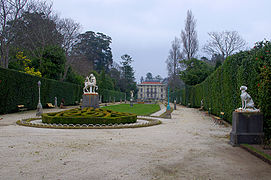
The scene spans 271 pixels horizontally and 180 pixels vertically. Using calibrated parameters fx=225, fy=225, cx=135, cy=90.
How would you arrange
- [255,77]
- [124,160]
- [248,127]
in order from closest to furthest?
[124,160] → [248,127] → [255,77]

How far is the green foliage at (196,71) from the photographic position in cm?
3400

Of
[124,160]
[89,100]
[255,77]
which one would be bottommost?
[124,160]

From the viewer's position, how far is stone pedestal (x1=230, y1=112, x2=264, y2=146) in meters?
6.21

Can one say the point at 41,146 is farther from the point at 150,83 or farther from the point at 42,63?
the point at 150,83

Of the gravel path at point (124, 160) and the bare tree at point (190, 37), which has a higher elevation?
the bare tree at point (190, 37)

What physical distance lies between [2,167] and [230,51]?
36.3 metres

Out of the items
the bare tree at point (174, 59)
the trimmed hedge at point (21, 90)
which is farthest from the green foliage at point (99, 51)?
the trimmed hedge at point (21, 90)

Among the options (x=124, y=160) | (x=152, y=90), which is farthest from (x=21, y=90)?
(x=152, y=90)

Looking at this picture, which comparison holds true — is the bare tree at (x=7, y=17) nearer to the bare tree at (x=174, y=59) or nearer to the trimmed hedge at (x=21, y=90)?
the trimmed hedge at (x=21, y=90)

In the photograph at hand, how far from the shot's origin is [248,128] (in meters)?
6.26

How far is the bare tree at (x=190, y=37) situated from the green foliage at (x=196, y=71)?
83.3 inches

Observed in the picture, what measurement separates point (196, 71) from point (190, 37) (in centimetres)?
563

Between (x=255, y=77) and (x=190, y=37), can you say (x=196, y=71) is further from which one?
(x=255, y=77)

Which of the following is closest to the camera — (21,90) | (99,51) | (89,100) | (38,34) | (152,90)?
(89,100)
